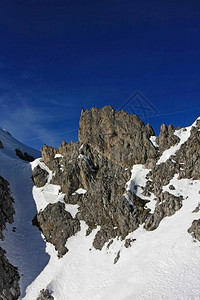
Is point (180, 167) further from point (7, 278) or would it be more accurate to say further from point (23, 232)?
point (7, 278)

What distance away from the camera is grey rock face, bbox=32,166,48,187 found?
67.9m

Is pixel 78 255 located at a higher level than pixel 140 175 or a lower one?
lower

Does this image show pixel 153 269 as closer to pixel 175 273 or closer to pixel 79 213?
pixel 175 273

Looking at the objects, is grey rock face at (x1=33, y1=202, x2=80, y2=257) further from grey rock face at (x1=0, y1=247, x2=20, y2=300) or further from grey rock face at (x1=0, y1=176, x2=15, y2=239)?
grey rock face at (x1=0, y1=247, x2=20, y2=300)

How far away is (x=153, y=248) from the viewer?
3747cm

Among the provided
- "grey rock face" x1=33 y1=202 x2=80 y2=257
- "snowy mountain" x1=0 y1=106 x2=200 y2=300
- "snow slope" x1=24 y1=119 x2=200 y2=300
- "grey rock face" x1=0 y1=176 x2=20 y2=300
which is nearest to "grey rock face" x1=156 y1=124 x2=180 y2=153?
"snowy mountain" x1=0 y1=106 x2=200 y2=300

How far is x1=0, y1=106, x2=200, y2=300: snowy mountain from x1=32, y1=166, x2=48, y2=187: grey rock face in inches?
10.7

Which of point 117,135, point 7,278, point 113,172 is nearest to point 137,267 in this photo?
point 7,278

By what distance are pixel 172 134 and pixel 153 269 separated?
34.6 m

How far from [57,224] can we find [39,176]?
18809mm

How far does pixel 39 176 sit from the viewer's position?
69.0m

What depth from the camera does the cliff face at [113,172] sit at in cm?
4753

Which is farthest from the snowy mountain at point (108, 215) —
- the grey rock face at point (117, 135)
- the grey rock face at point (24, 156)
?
the grey rock face at point (24, 156)

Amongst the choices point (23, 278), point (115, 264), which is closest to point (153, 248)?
point (115, 264)
